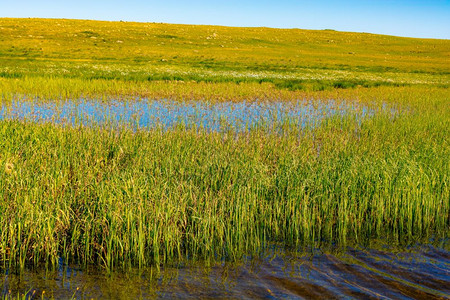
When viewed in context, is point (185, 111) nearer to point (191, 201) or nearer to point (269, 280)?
point (191, 201)

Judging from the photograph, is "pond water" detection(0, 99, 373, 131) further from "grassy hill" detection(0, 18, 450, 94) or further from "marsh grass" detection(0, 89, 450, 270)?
"grassy hill" detection(0, 18, 450, 94)

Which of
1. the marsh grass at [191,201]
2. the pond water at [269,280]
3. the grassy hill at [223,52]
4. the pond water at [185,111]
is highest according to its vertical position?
the grassy hill at [223,52]

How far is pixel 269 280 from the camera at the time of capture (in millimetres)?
6016

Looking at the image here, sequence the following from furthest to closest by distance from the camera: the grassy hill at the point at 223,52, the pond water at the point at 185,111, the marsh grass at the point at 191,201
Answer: the grassy hill at the point at 223,52, the pond water at the point at 185,111, the marsh grass at the point at 191,201

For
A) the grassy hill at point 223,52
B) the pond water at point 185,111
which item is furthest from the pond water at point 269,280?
the grassy hill at point 223,52

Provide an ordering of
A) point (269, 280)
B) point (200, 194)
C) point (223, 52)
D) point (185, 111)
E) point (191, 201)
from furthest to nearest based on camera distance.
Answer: point (223, 52)
point (185, 111)
point (200, 194)
point (191, 201)
point (269, 280)

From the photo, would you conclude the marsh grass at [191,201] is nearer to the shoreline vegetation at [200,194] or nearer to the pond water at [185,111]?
the shoreline vegetation at [200,194]

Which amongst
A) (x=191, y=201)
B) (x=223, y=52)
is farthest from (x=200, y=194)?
(x=223, y=52)

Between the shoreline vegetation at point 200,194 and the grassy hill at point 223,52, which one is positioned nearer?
the shoreline vegetation at point 200,194

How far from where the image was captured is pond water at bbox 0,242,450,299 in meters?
5.62

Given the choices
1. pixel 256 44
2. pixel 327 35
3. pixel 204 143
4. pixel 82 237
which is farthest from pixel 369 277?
pixel 327 35

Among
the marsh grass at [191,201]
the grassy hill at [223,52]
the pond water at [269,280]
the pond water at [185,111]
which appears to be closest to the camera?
the pond water at [269,280]

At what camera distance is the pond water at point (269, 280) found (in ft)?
18.5

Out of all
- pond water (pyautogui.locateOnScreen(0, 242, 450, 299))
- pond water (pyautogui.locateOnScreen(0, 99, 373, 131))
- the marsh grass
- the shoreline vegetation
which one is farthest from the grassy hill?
pond water (pyautogui.locateOnScreen(0, 242, 450, 299))
